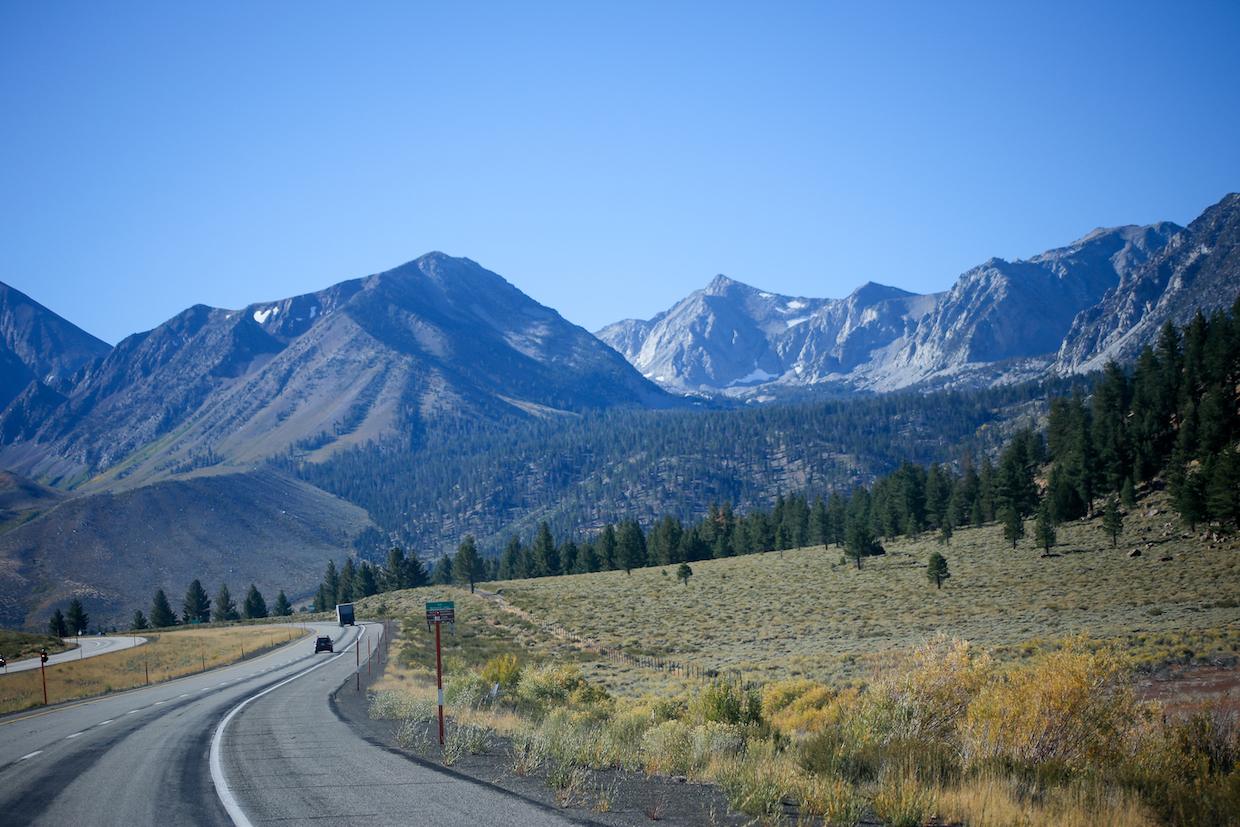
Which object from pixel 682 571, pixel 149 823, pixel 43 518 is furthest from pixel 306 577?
pixel 149 823

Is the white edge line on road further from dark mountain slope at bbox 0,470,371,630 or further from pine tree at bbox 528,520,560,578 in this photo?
dark mountain slope at bbox 0,470,371,630

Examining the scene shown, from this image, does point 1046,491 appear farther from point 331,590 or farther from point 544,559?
point 331,590

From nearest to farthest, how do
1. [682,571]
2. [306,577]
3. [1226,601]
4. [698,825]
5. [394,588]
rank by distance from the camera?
[698,825]
[1226,601]
[682,571]
[394,588]
[306,577]

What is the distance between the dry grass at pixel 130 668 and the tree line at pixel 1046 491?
1301 inches

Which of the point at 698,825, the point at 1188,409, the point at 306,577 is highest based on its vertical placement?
the point at 1188,409

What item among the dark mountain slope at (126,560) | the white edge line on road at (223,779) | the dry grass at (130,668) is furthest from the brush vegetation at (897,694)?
the dark mountain slope at (126,560)

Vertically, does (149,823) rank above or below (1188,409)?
below

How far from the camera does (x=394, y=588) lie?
98.6m

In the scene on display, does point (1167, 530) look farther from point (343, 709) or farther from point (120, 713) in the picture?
point (120, 713)

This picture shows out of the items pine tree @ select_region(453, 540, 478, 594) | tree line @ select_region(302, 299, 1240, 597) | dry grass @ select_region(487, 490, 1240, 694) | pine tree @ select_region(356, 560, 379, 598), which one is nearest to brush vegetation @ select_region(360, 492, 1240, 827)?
dry grass @ select_region(487, 490, 1240, 694)

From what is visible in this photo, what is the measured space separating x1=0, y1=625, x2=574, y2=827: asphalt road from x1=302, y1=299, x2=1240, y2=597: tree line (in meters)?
49.0

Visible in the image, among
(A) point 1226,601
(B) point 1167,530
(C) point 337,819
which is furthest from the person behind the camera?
(B) point 1167,530

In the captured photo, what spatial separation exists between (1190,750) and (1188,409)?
69845mm

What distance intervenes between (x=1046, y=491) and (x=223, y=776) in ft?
283
